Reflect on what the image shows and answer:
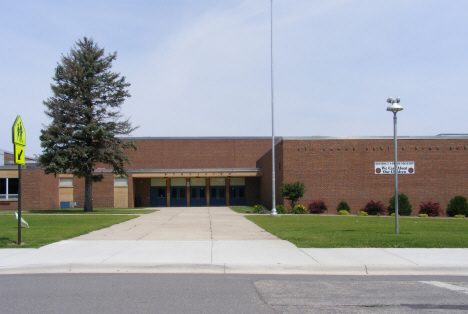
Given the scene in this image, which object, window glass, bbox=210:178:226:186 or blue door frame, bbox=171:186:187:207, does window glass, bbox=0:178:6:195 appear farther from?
window glass, bbox=210:178:226:186

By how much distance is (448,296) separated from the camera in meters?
7.36

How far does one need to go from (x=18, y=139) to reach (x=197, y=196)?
3960 centimetres

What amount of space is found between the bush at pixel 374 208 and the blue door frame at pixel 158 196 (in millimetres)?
26026

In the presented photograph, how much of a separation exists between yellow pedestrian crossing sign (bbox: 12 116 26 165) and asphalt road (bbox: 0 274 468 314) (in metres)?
4.62

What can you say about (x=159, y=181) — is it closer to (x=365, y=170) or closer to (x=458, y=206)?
(x=365, y=170)

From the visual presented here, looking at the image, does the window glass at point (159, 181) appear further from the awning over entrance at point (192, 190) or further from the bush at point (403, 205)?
the bush at point (403, 205)

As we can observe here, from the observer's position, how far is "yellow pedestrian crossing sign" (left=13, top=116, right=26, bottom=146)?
12.4m

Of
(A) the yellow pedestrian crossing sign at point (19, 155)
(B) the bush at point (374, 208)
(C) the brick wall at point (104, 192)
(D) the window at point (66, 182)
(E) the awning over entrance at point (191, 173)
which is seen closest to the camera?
(A) the yellow pedestrian crossing sign at point (19, 155)

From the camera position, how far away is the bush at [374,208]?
106ft

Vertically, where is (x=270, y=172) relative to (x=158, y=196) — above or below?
above

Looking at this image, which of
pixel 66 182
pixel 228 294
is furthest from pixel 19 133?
pixel 66 182

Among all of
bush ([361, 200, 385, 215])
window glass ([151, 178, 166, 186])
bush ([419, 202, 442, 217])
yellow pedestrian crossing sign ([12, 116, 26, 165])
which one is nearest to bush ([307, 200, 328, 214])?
bush ([361, 200, 385, 215])

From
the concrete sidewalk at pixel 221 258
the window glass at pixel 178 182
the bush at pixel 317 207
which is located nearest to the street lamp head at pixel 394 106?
the concrete sidewalk at pixel 221 258

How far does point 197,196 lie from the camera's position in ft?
170
